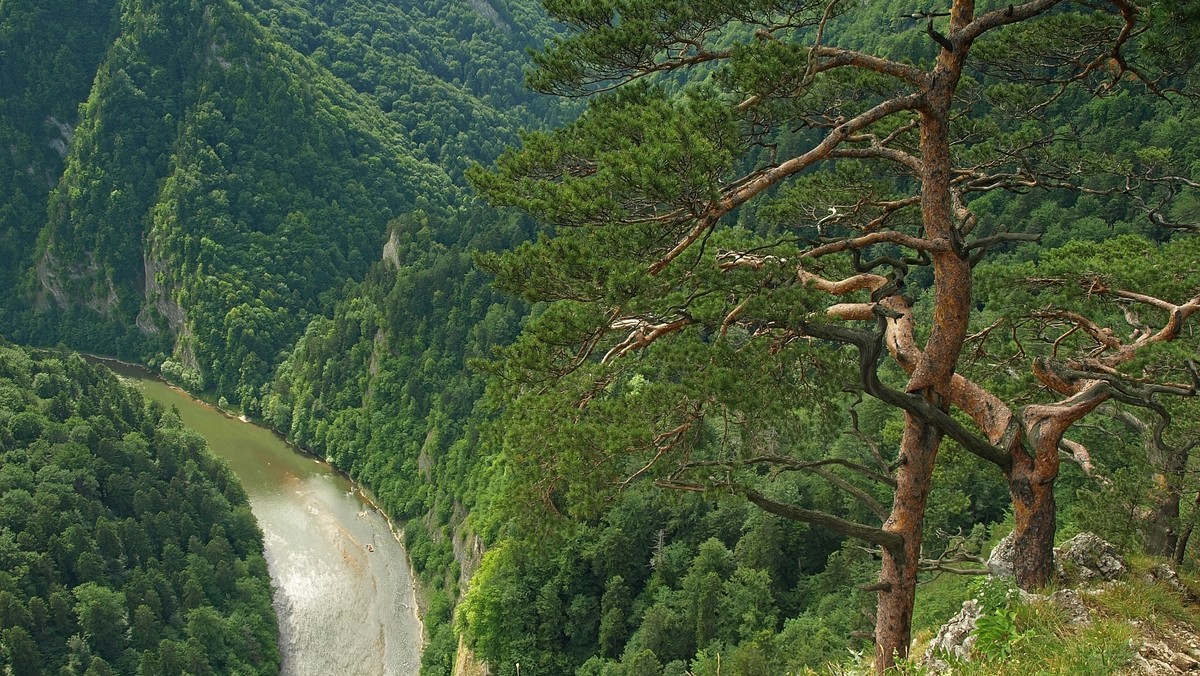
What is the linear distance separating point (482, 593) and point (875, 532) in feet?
92.1

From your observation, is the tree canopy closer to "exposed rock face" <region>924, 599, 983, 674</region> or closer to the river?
"exposed rock face" <region>924, 599, 983, 674</region>

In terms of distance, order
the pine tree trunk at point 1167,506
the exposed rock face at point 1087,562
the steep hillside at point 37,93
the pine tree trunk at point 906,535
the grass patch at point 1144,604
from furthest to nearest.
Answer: the steep hillside at point 37,93 < the pine tree trunk at point 1167,506 < the pine tree trunk at point 906,535 < the exposed rock face at point 1087,562 < the grass patch at point 1144,604

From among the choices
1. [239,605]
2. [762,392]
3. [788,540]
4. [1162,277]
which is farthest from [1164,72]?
[239,605]

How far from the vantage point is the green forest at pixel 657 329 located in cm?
787

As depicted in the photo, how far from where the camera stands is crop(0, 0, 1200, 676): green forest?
7.87 metres

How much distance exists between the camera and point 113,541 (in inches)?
1665

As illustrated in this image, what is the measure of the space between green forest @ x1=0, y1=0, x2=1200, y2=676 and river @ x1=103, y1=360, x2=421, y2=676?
6.48 ft

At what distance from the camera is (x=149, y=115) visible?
4055 inches

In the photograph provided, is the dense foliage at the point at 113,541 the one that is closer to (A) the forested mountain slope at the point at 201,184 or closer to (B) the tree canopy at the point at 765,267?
(A) the forested mountain slope at the point at 201,184

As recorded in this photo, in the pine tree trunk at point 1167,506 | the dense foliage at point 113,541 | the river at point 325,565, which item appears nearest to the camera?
the pine tree trunk at point 1167,506

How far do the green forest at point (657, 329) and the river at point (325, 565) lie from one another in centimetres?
197

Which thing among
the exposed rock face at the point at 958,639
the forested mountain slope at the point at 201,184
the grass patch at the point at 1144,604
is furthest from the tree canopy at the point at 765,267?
the forested mountain slope at the point at 201,184

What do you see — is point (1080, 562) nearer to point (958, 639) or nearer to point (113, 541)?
point (958, 639)

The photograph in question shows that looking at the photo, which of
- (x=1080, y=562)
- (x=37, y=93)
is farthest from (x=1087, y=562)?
(x=37, y=93)
